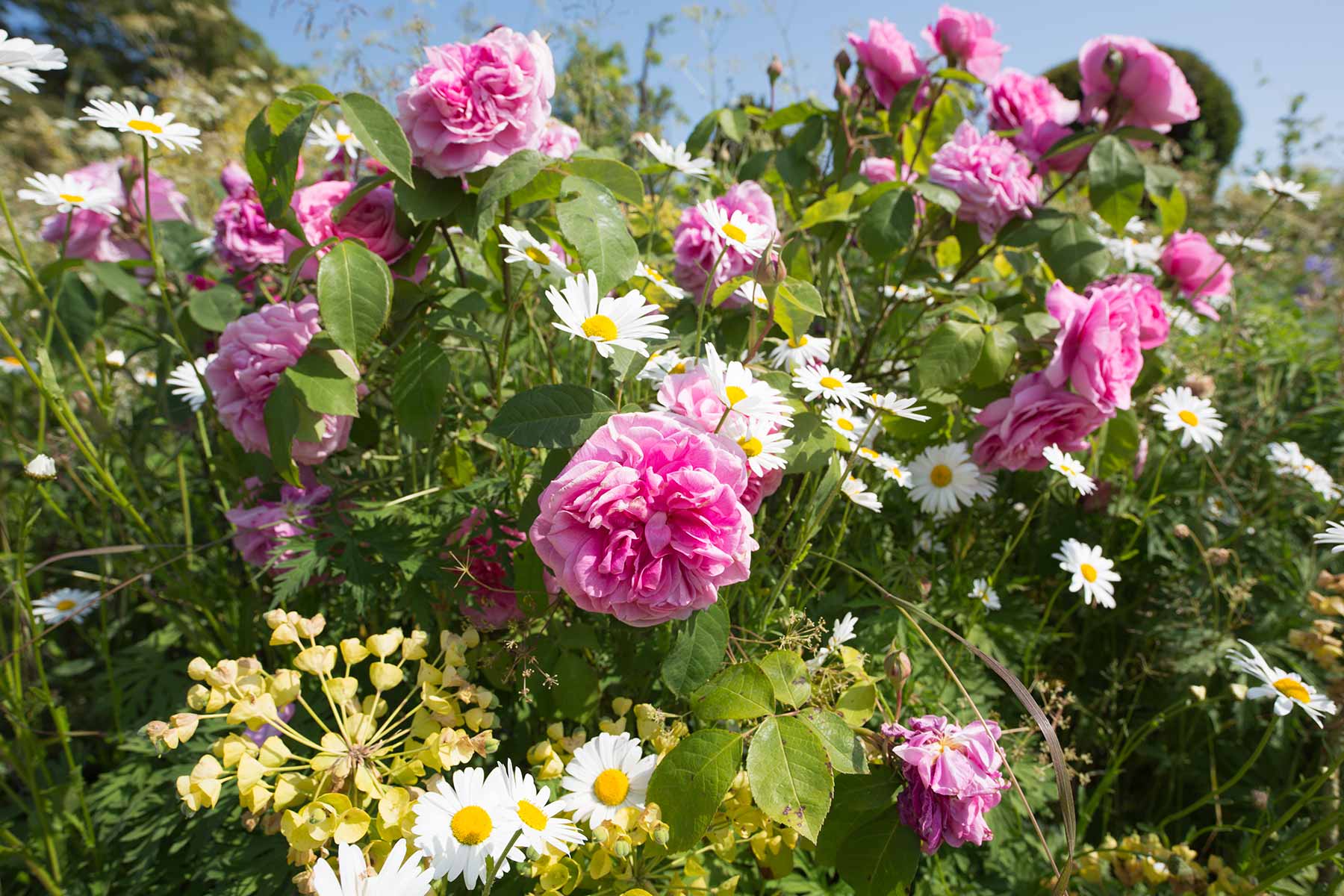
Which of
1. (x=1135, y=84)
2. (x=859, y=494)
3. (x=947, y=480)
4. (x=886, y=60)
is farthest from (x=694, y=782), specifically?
(x=1135, y=84)

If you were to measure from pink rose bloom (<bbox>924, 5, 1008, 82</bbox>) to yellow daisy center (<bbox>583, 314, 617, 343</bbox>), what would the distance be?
111cm

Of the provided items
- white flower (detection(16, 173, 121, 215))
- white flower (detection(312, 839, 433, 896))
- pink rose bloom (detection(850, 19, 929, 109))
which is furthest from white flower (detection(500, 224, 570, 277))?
pink rose bloom (detection(850, 19, 929, 109))

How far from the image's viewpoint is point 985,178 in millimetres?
1332

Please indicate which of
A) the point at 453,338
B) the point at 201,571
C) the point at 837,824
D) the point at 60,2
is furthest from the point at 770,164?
the point at 60,2

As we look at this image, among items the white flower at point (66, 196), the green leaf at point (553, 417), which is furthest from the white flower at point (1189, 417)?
the white flower at point (66, 196)

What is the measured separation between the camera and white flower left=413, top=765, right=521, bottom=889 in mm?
688

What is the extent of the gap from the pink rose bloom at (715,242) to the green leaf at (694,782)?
751 mm

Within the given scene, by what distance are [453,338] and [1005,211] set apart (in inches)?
42.9

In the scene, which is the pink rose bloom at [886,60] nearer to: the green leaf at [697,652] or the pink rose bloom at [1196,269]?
the pink rose bloom at [1196,269]

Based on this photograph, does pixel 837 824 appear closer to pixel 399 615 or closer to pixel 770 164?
pixel 399 615

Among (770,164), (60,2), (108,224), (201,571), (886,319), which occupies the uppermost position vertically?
(770,164)

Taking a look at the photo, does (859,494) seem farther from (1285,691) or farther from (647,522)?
(1285,691)

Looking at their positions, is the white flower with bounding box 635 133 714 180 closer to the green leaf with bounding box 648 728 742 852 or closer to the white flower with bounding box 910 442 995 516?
the white flower with bounding box 910 442 995 516

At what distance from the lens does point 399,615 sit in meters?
1.31
